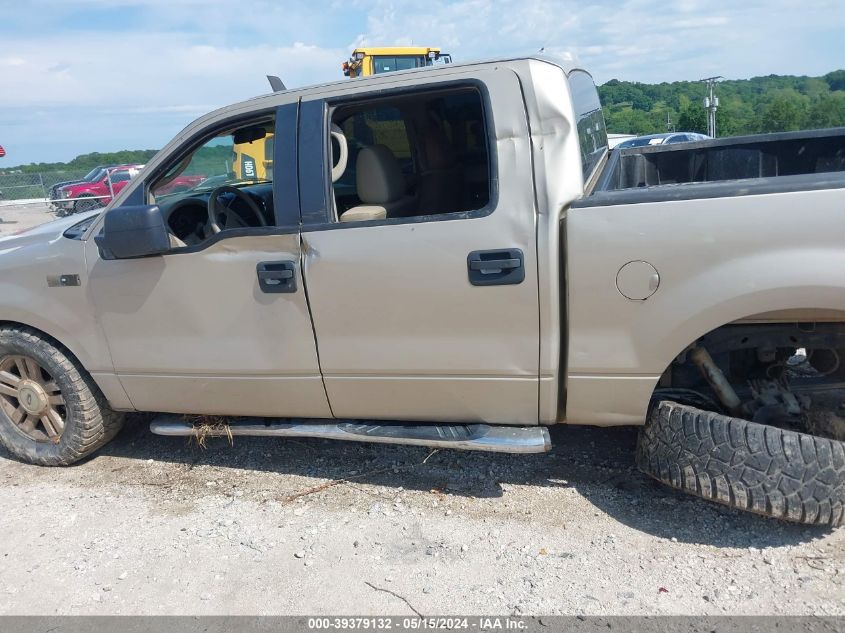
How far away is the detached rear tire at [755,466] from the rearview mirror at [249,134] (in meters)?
2.47

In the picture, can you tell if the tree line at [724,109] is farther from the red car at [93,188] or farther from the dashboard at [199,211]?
the dashboard at [199,211]

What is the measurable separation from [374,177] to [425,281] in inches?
31.6

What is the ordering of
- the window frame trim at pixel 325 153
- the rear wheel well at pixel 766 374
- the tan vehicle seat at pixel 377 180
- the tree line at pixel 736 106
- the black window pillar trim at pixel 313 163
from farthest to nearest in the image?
1. the tree line at pixel 736 106
2. the tan vehicle seat at pixel 377 180
3. the black window pillar trim at pixel 313 163
4. the window frame trim at pixel 325 153
5. the rear wheel well at pixel 766 374

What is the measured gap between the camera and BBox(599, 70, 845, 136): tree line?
124 ft

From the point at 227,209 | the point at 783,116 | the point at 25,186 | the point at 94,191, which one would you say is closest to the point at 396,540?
the point at 227,209

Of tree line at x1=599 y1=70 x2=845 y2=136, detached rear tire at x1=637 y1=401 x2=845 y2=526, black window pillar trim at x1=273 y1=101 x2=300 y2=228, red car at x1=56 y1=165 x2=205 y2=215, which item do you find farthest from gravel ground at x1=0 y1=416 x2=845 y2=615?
tree line at x1=599 y1=70 x2=845 y2=136

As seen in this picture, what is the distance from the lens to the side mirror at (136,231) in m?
3.22

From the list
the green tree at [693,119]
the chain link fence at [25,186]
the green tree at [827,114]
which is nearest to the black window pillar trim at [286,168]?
the chain link fence at [25,186]

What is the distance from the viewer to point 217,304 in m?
3.29

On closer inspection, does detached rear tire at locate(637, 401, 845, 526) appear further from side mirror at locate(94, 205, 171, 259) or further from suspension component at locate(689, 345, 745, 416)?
side mirror at locate(94, 205, 171, 259)

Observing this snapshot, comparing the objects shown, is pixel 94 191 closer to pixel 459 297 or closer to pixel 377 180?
pixel 377 180

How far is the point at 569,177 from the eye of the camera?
280 cm

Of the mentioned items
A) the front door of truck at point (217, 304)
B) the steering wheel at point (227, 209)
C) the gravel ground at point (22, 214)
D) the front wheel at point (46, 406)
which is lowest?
the gravel ground at point (22, 214)

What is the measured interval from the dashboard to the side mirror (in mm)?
321
